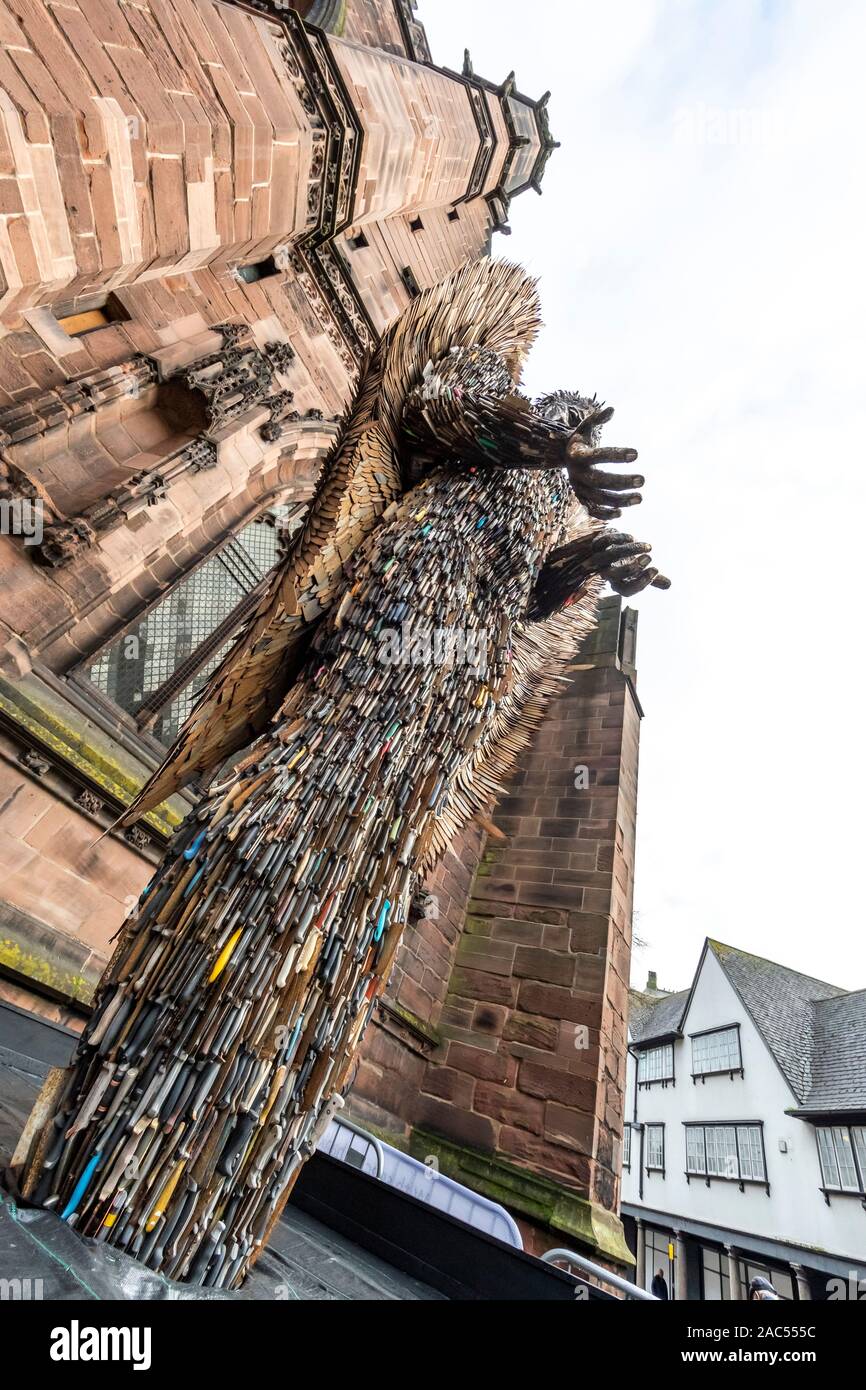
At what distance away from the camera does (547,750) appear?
737 cm

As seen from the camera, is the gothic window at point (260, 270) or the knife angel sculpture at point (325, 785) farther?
the gothic window at point (260, 270)

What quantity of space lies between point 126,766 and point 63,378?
3723 millimetres

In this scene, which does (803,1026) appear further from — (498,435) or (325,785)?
(325,785)

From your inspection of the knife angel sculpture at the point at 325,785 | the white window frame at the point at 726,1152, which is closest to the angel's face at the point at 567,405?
the knife angel sculpture at the point at 325,785

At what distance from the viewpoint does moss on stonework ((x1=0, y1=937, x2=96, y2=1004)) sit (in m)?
3.87

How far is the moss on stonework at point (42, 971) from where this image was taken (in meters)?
3.87

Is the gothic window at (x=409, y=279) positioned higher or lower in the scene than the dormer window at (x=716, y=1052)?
higher

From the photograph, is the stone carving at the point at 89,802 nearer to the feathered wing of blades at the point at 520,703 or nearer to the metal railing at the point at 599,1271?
the feathered wing of blades at the point at 520,703

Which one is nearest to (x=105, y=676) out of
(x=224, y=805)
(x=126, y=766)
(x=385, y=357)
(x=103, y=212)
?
(x=126, y=766)

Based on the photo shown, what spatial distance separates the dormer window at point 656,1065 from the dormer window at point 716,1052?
1.73m

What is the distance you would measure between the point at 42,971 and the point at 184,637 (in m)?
3.74

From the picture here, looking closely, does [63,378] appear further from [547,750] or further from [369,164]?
[547,750]

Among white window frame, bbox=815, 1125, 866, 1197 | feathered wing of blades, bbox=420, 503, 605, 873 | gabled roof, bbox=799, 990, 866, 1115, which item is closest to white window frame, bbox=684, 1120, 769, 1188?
white window frame, bbox=815, 1125, 866, 1197

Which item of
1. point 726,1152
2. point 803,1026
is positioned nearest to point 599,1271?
point 726,1152
